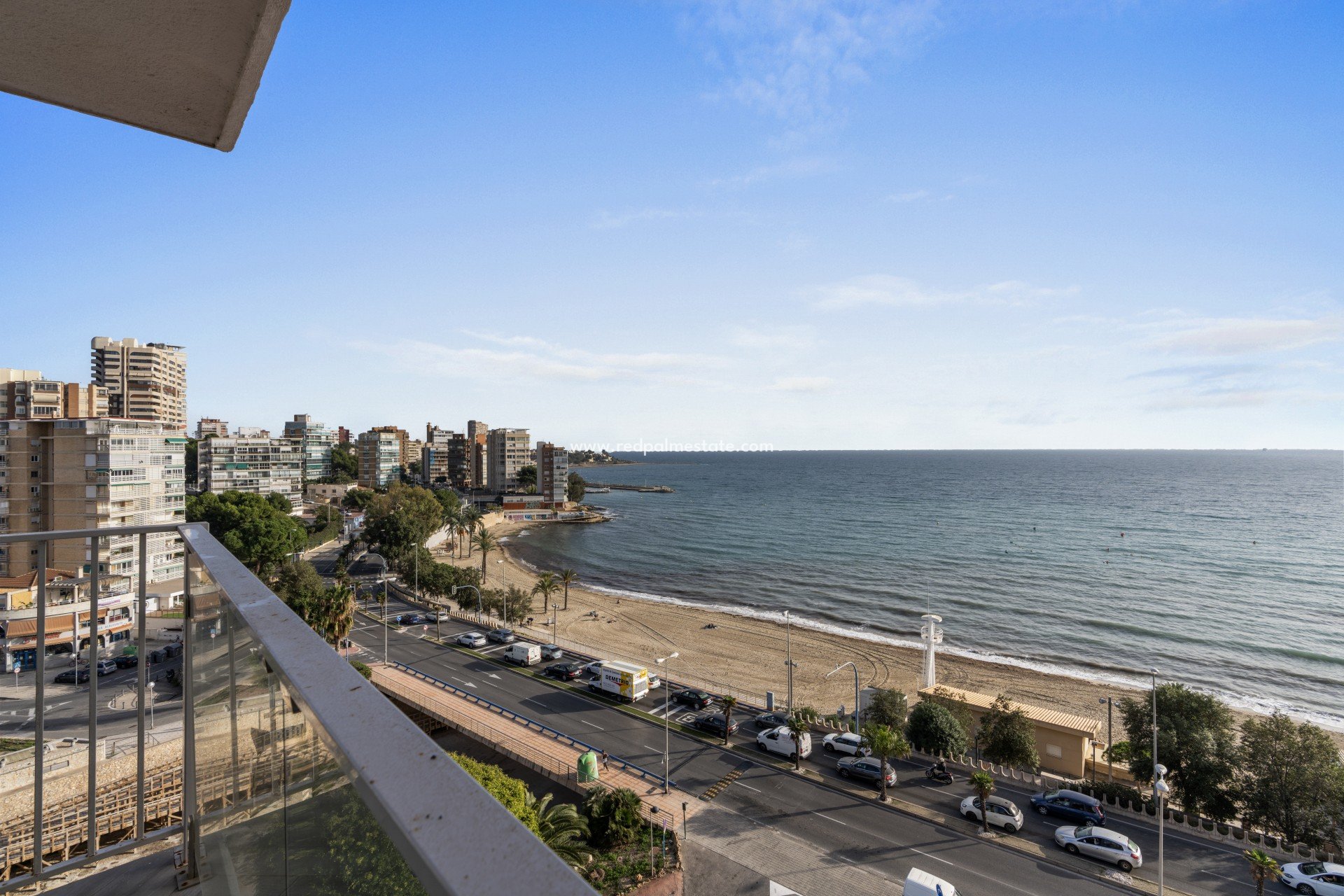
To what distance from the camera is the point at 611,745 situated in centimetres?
2453

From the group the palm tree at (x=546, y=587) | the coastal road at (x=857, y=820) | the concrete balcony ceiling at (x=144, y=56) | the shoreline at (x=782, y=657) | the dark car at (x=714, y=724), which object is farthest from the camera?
the palm tree at (x=546, y=587)

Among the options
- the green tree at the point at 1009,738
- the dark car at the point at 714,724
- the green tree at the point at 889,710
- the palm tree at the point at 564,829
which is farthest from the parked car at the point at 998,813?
the palm tree at the point at 564,829

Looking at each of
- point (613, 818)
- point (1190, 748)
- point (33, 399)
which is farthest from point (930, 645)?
point (33, 399)

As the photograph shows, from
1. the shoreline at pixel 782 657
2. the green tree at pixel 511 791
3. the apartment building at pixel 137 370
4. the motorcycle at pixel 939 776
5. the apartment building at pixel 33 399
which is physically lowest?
the shoreline at pixel 782 657

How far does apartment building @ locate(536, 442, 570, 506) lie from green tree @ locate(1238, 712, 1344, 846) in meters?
92.5

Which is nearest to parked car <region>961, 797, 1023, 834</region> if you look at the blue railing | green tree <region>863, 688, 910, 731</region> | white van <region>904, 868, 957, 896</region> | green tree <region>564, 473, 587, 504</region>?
white van <region>904, 868, 957, 896</region>

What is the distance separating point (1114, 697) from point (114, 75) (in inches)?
1684

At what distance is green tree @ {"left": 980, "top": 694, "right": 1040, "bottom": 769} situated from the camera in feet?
78.9

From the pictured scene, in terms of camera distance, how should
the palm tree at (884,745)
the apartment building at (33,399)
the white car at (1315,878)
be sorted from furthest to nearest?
the apartment building at (33,399), the palm tree at (884,745), the white car at (1315,878)

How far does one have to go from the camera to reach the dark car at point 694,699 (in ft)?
96.0

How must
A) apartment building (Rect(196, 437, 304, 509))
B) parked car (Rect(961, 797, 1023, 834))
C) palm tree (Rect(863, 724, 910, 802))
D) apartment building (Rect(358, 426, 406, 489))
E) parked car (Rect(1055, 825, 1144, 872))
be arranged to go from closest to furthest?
parked car (Rect(1055, 825, 1144, 872)) < parked car (Rect(961, 797, 1023, 834)) < palm tree (Rect(863, 724, 910, 802)) < apartment building (Rect(196, 437, 304, 509)) < apartment building (Rect(358, 426, 406, 489))

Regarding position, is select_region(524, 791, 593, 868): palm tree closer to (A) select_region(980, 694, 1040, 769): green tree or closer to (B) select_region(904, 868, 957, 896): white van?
(B) select_region(904, 868, 957, 896): white van

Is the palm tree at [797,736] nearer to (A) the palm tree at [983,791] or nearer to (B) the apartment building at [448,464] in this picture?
(A) the palm tree at [983,791]

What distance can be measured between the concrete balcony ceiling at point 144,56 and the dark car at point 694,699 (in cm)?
2975
